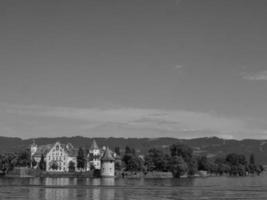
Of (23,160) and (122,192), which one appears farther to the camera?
(23,160)

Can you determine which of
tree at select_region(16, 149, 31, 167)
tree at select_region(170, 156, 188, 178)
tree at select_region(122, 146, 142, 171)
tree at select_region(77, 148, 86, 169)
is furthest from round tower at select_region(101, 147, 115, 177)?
tree at select_region(16, 149, 31, 167)

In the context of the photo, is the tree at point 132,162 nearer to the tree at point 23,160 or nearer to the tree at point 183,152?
the tree at point 183,152

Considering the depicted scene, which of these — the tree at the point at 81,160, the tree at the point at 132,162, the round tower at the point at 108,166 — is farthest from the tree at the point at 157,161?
the tree at the point at 81,160

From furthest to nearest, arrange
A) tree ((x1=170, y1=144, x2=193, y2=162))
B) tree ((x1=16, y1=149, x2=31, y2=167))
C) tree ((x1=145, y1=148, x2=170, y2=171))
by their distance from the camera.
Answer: tree ((x1=16, y1=149, x2=31, y2=167)) → tree ((x1=170, y1=144, x2=193, y2=162)) → tree ((x1=145, y1=148, x2=170, y2=171))

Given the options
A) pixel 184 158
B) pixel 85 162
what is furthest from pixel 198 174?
pixel 85 162

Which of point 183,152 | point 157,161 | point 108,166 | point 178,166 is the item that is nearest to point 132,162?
point 157,161

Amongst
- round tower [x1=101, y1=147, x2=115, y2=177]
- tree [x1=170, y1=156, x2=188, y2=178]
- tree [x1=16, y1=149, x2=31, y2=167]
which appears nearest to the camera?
round tower [x1=101, y1=147, x2=115, y2=177]

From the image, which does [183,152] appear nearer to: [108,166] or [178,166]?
[178,166]

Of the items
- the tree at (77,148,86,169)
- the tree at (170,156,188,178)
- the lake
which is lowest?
the lake

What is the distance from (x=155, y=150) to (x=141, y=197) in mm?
104953

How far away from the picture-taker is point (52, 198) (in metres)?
69.5

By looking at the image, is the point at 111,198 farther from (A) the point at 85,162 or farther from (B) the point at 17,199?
(A) the point at 85,162

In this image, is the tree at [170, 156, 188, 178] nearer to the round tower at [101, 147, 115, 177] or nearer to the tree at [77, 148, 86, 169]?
the round tower at [101, 147, 115, 177]

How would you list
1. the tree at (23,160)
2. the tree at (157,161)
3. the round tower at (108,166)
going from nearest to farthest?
the round tower at (108,166) < the tree at (157,161) < the tree at (23,160)
